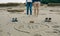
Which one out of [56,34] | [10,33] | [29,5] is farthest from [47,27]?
[29,5]

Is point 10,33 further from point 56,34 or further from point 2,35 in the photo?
point 56,34

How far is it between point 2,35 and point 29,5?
12.5ft

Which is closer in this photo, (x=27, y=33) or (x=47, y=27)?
(x=27, y=33)

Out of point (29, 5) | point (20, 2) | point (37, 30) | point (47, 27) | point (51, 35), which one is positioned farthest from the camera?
point (20, 2)

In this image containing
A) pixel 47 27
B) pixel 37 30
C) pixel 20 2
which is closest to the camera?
pixel 37 30

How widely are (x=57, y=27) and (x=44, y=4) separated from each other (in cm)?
884

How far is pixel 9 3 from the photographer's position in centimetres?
1499

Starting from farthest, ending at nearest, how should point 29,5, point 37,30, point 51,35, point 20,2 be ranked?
1. point 20,2
2. point 29,5
3. point 37,30
4. point 51,35

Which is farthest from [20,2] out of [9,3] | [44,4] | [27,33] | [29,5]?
Answer: [27,33]

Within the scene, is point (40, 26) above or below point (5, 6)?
above

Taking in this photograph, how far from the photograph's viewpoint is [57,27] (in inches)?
265

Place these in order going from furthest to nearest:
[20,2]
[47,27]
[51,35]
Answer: [20,2], [47,27], [51,35]

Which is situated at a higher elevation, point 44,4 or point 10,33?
point 10,33

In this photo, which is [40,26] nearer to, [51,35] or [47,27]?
[47,27]
